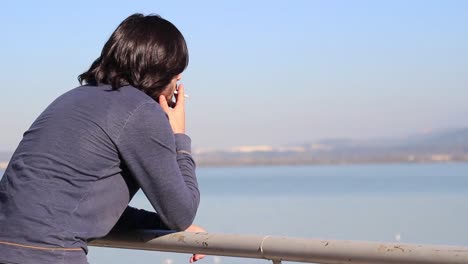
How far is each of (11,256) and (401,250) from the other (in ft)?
3.13

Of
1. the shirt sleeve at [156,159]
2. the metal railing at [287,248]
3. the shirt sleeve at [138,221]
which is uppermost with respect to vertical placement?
the shirt sleeve at [156,159]

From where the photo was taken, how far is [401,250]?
7.92ft

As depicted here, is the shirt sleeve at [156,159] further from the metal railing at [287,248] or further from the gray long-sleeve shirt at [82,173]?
the metal railing at [287,248]

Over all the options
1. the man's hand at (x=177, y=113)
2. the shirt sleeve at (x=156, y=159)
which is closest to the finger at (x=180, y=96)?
the man's hand at (x=177, y=113)

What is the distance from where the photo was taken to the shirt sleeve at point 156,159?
8.54ft

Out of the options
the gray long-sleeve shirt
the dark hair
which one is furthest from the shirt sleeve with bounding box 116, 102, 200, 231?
the dark hair

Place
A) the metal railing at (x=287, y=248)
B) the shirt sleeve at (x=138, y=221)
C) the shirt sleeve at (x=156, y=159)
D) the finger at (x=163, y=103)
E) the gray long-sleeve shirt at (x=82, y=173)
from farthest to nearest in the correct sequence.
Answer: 1. the shirt sleeve at (x=138, y=221)
2. the finger at (x=163, y=103)
3. the shirt sleeve at (x=156, y=159)
4. the gray long-sleeve shirt at (x=82, y=173)
5. the metal railing at (x=287, y=248)

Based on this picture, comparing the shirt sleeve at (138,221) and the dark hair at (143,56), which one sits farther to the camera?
the shirt sleeve at (138,221)

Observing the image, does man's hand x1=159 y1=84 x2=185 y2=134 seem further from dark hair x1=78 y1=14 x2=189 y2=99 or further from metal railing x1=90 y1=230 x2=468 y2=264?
metal railing x1=90 y1=230 x2=468 y2=264

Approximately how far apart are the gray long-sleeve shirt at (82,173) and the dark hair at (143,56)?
48 mm

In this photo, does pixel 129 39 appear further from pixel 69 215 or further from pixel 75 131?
pixel 69 215

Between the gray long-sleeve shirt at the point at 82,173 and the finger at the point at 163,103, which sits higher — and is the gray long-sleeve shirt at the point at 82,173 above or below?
below

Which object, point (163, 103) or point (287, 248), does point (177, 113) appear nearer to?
point (163, 103)

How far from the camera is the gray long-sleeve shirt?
8.16 ft
